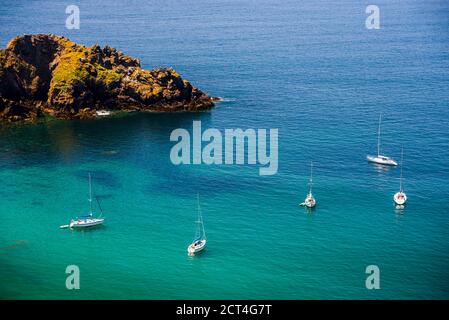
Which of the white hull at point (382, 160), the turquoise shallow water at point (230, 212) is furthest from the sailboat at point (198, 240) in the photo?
the white hull at point (382, 160)

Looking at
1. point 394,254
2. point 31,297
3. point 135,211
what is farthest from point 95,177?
point 394,254

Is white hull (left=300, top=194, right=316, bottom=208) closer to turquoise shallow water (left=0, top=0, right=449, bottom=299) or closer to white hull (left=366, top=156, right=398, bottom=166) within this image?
turquoise shallow water (left=0, top=0, right=449, bottom=299)

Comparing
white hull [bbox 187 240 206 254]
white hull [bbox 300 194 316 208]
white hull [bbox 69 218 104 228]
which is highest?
white hull [bbox 300 194 316 208]

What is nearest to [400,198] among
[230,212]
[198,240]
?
[230,212]

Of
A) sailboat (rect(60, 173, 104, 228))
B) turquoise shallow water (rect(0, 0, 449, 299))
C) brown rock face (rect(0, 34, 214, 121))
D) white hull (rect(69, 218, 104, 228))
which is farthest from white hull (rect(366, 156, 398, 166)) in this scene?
white hull (rect(69, 218, 104, 228))

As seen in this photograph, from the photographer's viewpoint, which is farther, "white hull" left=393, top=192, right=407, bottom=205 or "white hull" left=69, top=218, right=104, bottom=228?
"white hull" left=393, top=192, right=407, bottom=205

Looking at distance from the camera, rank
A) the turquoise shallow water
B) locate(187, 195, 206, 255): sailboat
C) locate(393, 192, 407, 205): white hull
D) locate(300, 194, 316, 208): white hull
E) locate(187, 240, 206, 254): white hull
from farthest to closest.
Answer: locate(393, 192, 407, 205): white hull
locate(300, 194, 316, 208): white hull
locate(187, 195, 206, 255): sailboat
locate(187, 240, 206, 254): white hull
the turquoise shallow water

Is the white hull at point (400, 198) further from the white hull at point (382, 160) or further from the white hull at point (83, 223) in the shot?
the white hull at point (83, 223)

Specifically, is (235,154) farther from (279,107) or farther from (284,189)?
(279,107)
